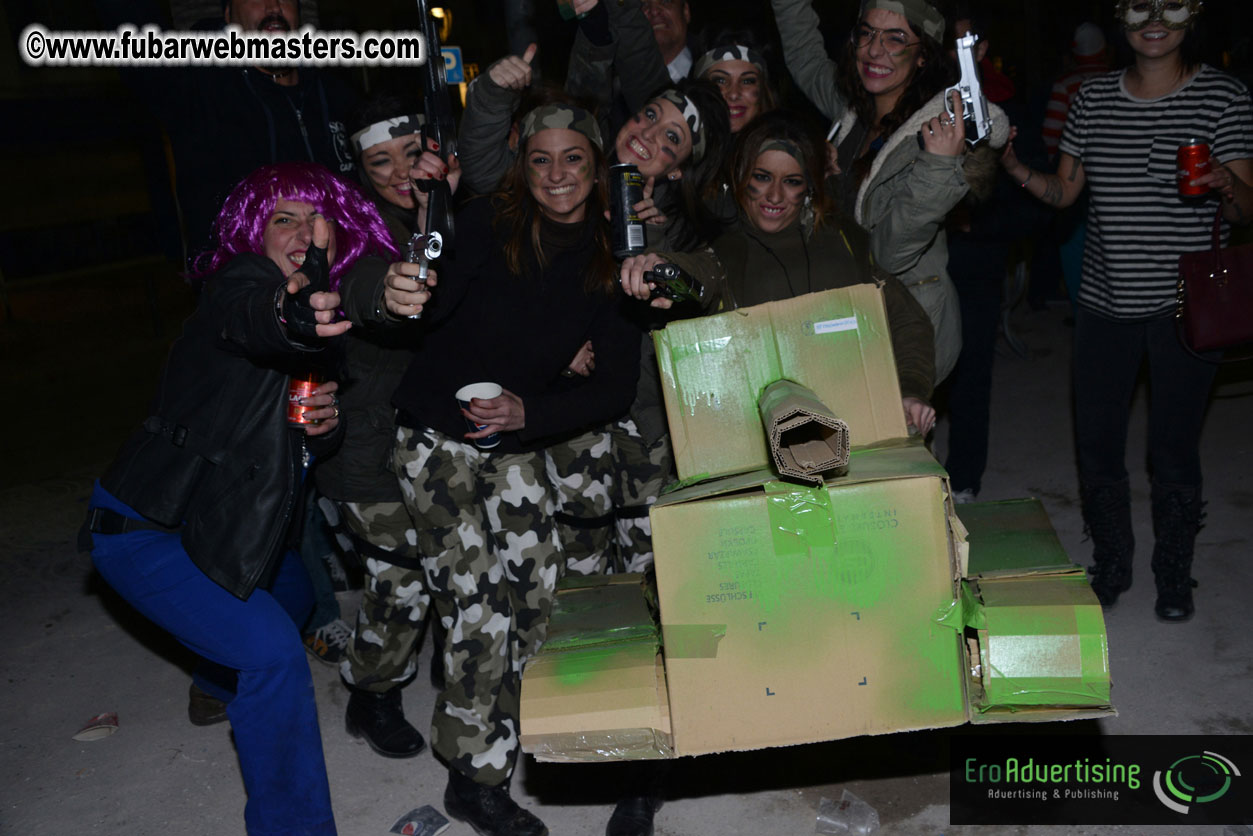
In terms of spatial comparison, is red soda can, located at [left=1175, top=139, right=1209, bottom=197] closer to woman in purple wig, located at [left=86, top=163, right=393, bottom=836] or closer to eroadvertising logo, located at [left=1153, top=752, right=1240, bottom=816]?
eroadvertising logo, located at [left=1153, top=752, right=1240, bottom=816]

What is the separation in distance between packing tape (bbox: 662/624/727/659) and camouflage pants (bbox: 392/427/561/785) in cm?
92

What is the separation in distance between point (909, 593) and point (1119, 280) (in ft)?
6.54

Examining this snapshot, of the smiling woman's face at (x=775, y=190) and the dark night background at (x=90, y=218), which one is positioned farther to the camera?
the dark night background at (x=90, y=218)

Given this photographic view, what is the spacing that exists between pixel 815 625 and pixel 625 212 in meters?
1.16

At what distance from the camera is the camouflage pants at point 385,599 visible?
3186 millimetres

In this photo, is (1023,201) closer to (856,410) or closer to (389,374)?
(856,410)

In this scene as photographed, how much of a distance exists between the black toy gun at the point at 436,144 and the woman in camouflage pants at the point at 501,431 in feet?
1.30

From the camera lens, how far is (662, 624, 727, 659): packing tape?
2119mm

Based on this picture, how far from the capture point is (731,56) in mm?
3582

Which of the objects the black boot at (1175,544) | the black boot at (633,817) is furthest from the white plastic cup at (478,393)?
the black boot at (1175,544)

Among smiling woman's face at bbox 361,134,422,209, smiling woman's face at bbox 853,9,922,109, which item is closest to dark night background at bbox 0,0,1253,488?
smiling woman's face at bbox 361,134,422,209

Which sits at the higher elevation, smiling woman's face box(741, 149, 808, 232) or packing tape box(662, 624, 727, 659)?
smiling woman's face box(741, 149, 808, 232)

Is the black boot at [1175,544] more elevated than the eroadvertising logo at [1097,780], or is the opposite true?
the black boot at [1175,544]

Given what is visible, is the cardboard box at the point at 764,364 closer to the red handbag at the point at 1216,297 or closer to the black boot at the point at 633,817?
the black boot at the point at 633,817
